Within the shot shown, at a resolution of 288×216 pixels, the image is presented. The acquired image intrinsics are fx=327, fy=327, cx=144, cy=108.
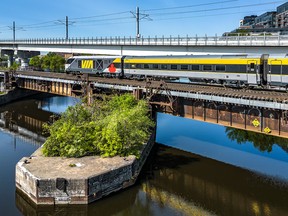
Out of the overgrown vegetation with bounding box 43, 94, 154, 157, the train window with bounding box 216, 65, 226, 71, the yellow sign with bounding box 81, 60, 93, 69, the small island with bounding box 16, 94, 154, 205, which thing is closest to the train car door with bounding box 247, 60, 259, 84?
the train window with bounding box 216, 65, 226, 71

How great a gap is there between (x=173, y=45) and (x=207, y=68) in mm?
12830

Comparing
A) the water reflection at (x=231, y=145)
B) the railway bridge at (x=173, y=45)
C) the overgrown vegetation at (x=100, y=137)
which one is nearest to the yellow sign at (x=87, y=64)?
the railway bridge at (x=173, y=45)

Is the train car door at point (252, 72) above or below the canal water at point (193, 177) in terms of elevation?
above

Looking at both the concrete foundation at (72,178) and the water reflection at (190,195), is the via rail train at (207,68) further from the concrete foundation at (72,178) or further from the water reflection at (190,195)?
the concrete foundation at (72,178)

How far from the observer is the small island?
20.6 meters

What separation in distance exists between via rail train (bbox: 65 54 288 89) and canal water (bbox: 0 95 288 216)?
285 inches

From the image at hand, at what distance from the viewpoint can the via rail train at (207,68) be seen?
3019 cm

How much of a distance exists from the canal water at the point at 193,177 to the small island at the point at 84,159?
2.44ft

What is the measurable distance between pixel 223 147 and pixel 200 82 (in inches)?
309

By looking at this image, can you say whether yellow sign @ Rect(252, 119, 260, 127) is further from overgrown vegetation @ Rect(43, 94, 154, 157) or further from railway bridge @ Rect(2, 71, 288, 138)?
overgrown vegetation @ Rect(43, 94, 154, 157)

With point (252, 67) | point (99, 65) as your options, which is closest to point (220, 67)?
point (252, 67)

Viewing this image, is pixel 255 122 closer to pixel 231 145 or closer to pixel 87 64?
pixel 231 145

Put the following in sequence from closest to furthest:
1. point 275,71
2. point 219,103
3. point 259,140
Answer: point 219,103
point 275,71
point 259,140

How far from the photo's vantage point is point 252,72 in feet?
104
